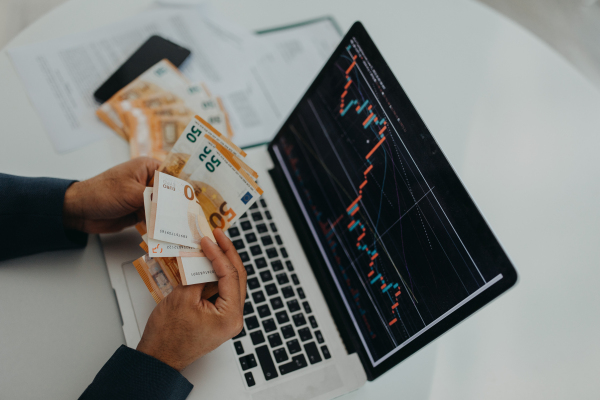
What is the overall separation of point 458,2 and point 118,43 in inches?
41.6

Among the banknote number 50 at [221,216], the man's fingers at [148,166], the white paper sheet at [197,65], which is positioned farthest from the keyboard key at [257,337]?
the white paper sheet at [197,65]

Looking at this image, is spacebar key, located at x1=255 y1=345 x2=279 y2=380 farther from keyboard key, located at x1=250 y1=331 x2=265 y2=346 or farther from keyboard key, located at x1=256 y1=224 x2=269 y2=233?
keyboard key, located at x1=256 y1=224 x2=269 y2=233

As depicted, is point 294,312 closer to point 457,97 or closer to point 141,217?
point 141,217

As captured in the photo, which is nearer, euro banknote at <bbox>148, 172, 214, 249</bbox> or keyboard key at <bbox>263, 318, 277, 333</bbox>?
euro banknote at <bbox>148, 172, 214, 249</bbox>

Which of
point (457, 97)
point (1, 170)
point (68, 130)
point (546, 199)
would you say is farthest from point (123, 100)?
point (546, 199)

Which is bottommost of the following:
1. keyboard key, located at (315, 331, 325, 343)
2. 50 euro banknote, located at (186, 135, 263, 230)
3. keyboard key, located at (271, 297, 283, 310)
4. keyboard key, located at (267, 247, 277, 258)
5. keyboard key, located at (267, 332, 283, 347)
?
keyboard key, located at (267, 332, 283, 347)

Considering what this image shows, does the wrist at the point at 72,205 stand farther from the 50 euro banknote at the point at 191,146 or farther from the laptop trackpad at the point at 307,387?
the laptop trackpad at the point at 307,387

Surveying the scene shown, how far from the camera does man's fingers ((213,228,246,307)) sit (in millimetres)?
695

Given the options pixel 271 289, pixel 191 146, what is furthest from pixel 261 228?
pixel 191 146

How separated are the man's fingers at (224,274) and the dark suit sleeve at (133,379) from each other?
14cm

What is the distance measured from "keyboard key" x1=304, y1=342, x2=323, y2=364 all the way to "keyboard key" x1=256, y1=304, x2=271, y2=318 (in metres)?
0.09

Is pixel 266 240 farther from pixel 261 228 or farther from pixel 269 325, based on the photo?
pixel 269 325

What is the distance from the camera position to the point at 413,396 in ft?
2.56

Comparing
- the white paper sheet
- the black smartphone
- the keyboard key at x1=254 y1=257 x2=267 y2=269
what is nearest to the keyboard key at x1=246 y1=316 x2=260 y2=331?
the keyboard key at x1=254 y1=257 x2=267 y2=269
